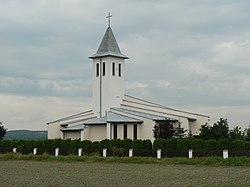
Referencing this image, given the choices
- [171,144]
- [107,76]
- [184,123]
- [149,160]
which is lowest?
[149,160]

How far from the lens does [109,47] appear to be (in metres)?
63.7

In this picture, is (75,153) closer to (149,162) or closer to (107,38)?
(149,162)

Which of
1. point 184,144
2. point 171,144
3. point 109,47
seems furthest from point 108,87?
point 184,144

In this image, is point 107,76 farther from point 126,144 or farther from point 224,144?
point 224,144

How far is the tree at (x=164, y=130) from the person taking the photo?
176 ft

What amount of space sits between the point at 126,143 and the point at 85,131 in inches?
558

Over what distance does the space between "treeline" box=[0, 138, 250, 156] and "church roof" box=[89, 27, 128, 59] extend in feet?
50.0

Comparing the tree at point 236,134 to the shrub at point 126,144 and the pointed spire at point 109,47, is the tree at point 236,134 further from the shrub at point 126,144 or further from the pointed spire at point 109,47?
the pointed spire at point 109,47

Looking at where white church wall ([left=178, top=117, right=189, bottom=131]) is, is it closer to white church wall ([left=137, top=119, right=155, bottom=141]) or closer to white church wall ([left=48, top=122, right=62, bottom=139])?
white church wall ([left=137, top=119, right=155, bottom=141])

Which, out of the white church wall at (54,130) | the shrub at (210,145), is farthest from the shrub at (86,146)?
the white church wall at (54,130)

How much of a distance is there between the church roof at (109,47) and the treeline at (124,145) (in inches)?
600

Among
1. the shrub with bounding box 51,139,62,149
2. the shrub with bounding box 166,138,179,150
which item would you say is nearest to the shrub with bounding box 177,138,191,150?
the shrub with bounding box 166,138,179,150

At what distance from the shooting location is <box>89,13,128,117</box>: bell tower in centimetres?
6269

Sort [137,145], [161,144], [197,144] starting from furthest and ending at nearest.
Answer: [137,145], [161,144], [197,144]
